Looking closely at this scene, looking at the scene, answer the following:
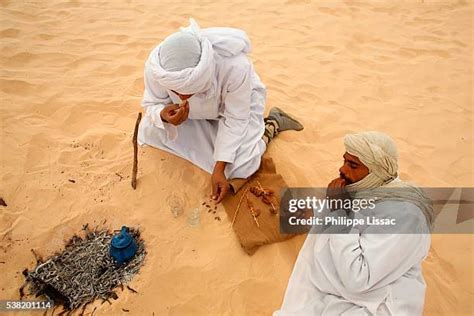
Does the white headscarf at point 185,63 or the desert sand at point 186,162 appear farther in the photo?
the desert sand at point 186,162

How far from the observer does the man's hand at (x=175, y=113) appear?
9.85ft

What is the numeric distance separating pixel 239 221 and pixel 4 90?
8.86 feet

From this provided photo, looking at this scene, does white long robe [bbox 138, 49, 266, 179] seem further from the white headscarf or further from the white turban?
the white turban

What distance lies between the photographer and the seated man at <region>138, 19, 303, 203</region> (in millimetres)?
2680

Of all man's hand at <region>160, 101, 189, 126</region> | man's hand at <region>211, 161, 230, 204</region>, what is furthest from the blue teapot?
man's hand at <region>160, 101, 189, 126</region>

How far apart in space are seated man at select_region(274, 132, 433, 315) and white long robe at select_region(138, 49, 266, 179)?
1030 millimetres

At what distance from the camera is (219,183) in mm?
3135

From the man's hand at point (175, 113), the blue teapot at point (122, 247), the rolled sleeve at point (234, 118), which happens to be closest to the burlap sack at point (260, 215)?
the rolled sleeve at point (234, 118)

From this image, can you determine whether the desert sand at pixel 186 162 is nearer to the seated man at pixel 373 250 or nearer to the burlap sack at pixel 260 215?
the burlap sack at pixel 260 215

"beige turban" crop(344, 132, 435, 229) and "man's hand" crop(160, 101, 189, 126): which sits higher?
"beige turban" crop(344, 132, 435, 229)

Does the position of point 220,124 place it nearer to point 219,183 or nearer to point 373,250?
point 219,183

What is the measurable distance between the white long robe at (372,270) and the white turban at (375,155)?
0.14 meters

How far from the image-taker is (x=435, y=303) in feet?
8.91

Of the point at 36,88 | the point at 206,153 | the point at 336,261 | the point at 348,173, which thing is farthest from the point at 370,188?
the point at 36,88
